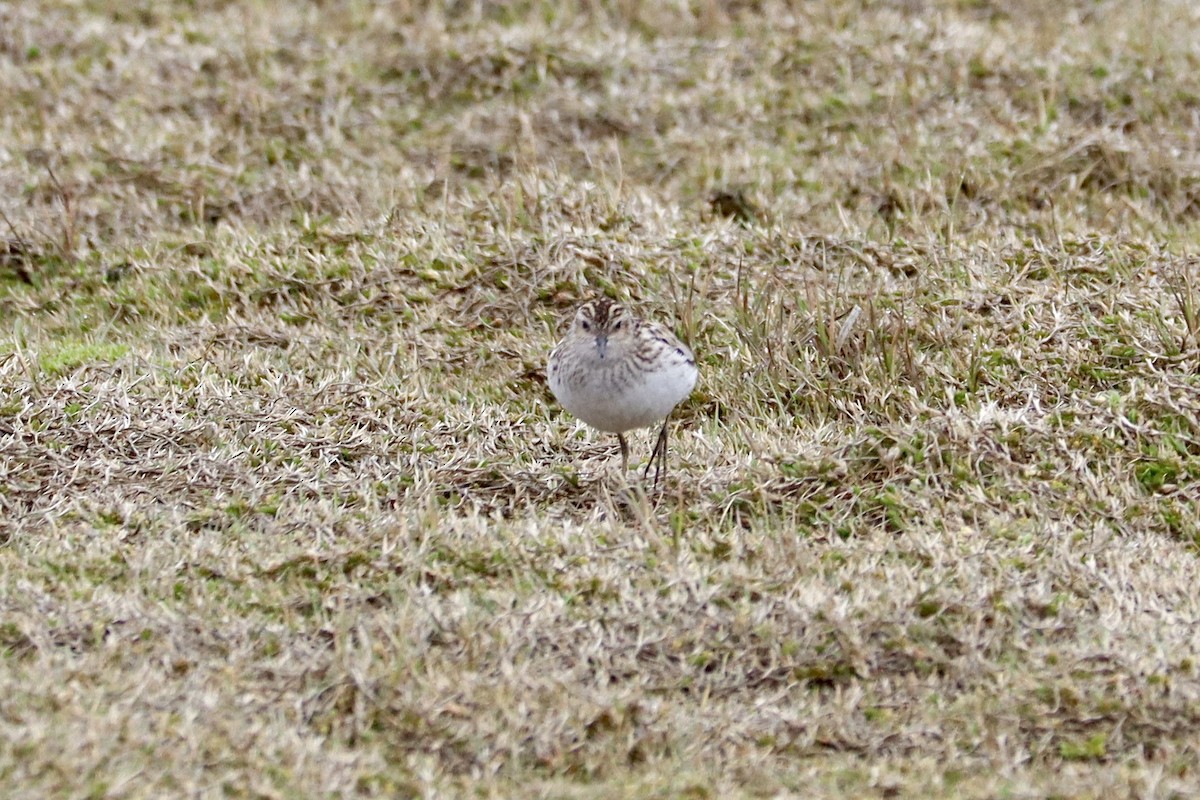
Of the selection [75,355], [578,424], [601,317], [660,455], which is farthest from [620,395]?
[75,355]

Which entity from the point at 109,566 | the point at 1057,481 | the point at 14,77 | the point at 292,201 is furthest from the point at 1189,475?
the point at 14,77

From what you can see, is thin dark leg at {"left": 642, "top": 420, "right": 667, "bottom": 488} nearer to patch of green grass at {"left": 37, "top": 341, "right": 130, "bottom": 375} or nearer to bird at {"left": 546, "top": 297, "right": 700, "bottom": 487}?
bird at {"left": 546, "top": 297, "right": 700, "bottom": 487}

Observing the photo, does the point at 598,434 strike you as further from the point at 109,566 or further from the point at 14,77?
the point at 14,77

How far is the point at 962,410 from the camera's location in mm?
6633

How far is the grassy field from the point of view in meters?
4.75

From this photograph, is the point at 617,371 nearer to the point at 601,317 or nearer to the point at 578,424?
the point at 601,317

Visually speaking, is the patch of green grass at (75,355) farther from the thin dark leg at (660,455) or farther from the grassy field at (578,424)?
the thin dark leg at (660,455)

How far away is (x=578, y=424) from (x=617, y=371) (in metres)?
1.12

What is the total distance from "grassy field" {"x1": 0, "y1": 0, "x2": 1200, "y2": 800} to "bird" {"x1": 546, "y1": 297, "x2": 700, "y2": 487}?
376 millimetres

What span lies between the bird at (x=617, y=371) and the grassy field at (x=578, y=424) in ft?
1.23

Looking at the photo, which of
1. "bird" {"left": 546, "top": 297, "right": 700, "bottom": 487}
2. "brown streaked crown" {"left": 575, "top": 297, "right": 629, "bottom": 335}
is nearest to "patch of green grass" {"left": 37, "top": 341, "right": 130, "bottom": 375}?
"bird" {"left": 546, "top": 297, "right": 700, "bottom": 487}

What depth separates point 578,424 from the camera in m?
7.05

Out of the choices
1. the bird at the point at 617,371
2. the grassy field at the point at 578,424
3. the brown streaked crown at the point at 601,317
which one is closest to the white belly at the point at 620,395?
the bird at the point at 617,371

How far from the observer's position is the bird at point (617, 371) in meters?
5.98
